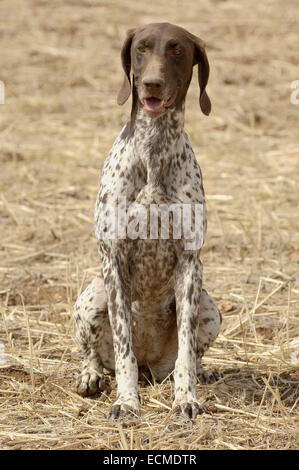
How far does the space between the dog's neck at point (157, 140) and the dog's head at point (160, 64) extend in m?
0.10

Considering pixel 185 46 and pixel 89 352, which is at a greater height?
pixel 185 46

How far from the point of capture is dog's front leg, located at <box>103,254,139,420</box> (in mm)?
4754

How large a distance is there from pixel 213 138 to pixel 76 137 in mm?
1386

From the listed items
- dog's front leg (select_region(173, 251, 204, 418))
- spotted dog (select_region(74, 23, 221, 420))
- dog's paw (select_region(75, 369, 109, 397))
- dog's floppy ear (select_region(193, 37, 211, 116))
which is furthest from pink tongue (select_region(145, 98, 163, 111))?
dog's paw (select_region(75, 369, 109, 397))

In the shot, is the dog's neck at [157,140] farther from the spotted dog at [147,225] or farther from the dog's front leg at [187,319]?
the dog's front leg at [187,319]

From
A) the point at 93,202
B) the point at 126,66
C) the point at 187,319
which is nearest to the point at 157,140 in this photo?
the point at 126,66

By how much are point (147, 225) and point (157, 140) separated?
0.42m

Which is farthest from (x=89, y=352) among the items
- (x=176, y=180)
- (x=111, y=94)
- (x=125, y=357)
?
(x=111, y=94)

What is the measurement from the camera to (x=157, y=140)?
4.85 metres

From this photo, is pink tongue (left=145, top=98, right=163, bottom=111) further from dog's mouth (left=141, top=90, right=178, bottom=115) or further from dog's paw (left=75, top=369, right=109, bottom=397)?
dog's paw (left=75, top=369, right=109, bottom=397)

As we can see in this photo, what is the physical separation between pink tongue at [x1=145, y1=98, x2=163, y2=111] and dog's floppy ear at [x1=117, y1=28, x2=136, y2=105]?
0.18 metres

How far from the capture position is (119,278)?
4.88 metres

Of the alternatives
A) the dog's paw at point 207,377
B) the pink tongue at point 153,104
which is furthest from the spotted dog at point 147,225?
the dog's paw at point 207,377
